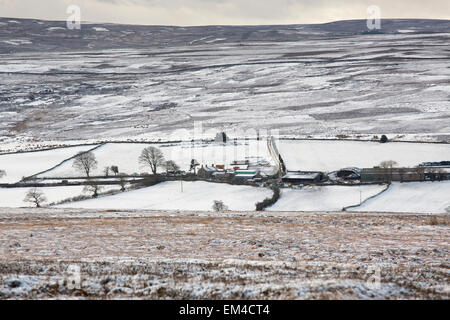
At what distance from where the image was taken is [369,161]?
7000 centimetres

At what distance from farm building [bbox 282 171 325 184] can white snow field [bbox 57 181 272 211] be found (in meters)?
5.00

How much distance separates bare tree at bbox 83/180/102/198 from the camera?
5449 centimetres

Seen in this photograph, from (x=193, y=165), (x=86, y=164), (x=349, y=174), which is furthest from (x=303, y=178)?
(x=86, y=164)

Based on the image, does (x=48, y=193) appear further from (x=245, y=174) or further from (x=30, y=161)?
(x=245, y=174)

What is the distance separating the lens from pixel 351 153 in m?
75.5

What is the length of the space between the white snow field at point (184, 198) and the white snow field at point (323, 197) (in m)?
2.54

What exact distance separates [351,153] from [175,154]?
88.6 ft

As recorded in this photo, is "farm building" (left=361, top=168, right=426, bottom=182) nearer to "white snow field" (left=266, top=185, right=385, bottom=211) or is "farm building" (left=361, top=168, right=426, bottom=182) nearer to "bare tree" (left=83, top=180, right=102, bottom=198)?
"white snow field" (left=266, top=185, right=385, bottom=211)

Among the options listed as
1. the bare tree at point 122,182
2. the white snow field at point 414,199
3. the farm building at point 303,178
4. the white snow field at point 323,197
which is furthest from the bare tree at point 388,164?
the bare tree at point 122,182

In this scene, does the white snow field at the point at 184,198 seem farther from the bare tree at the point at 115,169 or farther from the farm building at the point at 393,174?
the farm building at the point at 393,174

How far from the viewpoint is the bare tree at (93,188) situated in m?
54.5

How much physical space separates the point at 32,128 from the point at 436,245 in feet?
369

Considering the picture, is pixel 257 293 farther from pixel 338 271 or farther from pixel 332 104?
pixel 332 104
